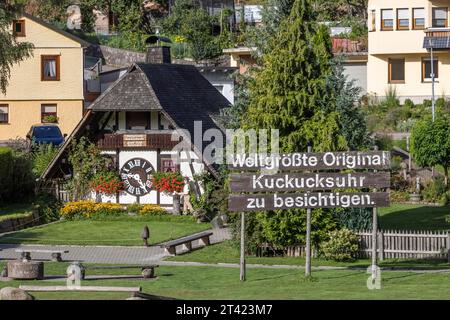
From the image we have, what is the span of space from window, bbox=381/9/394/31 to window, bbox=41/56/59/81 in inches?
688

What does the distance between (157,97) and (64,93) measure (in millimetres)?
20932

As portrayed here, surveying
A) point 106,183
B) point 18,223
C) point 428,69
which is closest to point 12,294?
point 18,223

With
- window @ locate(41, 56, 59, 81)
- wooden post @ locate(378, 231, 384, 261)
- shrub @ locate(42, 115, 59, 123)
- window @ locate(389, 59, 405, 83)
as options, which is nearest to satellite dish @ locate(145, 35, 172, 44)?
window @ locate(41, 56, 59, 81)

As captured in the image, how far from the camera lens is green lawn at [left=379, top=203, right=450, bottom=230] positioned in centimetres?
4619

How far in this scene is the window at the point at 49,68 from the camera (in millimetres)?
71625

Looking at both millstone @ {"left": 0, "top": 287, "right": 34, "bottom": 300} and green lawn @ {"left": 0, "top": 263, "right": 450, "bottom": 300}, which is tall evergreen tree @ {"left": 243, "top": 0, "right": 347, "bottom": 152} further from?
millstone @ {"left": 0, "top": 287, "right": 34, "bottom": 300}

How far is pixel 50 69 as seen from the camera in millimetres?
72000

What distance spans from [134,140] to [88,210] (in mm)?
3432

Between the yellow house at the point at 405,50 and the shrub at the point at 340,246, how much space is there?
33.1 m

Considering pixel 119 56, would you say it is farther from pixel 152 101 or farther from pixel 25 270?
pixel 25 270

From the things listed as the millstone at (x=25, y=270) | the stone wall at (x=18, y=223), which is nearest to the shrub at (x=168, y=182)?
the stone wall at (x=18, y=223)

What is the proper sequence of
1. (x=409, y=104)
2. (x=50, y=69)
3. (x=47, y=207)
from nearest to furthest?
(x=47, y=207) < (x=409, y=104) < (x=50, y=69)

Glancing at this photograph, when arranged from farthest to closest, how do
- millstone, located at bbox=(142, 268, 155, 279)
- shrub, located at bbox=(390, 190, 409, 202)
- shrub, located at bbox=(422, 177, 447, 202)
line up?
1. shrub, located at bbox=(390, 190, 409, 202)
2. shrub, located at bbox=(422, 177, 447, 202)
3. millstone, located at bbox=(142, 268, 155, 279)

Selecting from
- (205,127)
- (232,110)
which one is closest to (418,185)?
(205,127)
